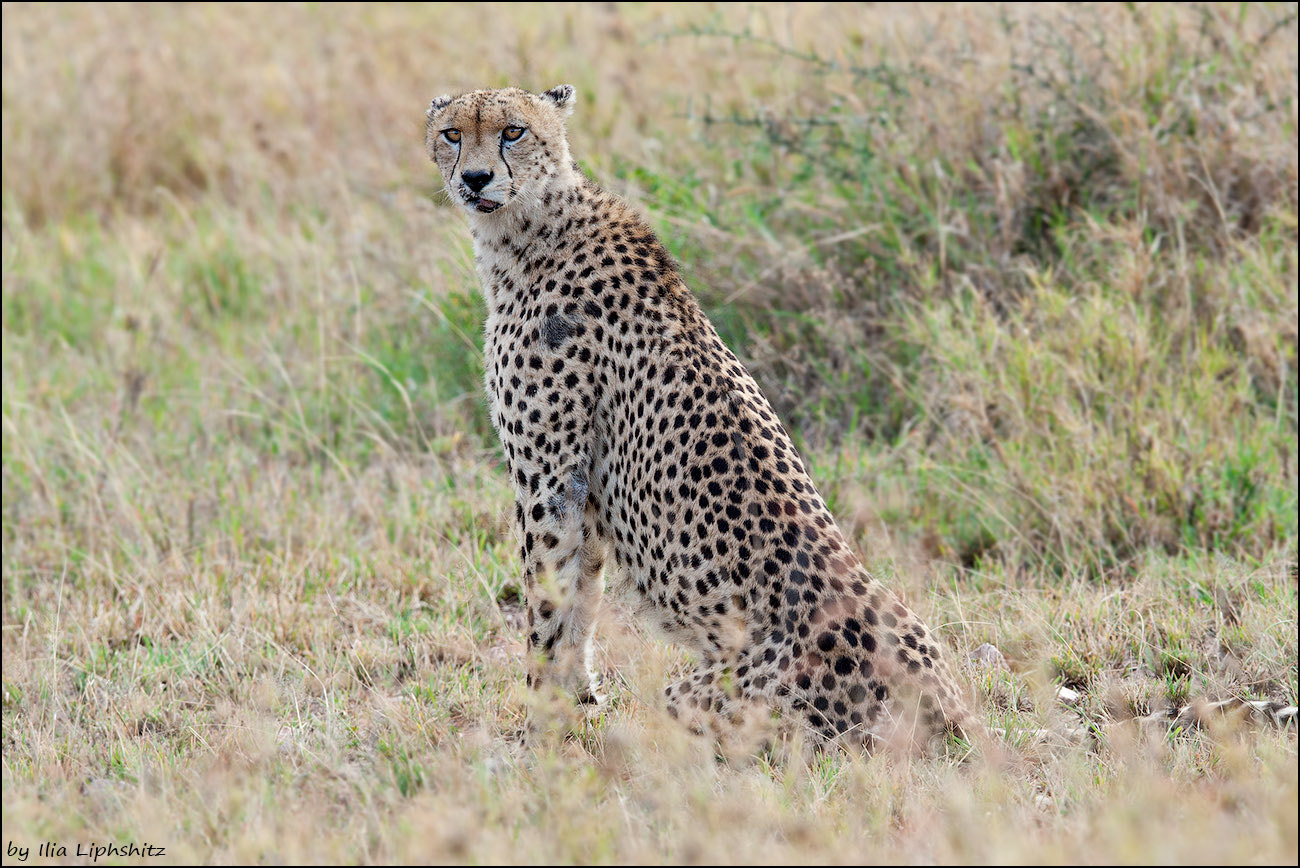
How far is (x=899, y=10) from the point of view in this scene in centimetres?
700

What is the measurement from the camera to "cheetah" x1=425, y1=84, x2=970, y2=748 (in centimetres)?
299

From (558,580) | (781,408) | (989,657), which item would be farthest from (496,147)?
(781,408)

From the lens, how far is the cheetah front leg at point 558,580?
11.1ft

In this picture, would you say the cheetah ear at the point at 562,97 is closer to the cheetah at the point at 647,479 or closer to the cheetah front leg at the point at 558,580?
the cheetah at the point at 647,479

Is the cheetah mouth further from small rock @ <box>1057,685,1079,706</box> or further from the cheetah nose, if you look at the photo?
small rock @ <box>1057,685,1079,706</box>

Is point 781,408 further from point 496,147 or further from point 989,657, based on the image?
point 496,147

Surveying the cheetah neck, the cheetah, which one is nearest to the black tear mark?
the cheetah

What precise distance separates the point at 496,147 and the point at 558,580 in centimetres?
105

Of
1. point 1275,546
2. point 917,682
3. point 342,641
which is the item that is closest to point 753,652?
point 917,682

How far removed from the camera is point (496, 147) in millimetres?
3457

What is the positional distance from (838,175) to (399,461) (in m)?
2.10

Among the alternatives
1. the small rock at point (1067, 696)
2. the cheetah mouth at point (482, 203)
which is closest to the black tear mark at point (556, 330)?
the cheetah mouth at point (482, 203)

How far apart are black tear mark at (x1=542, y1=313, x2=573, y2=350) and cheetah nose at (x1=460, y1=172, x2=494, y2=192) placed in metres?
0.35

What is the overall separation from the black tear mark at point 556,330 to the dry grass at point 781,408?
700 mm
